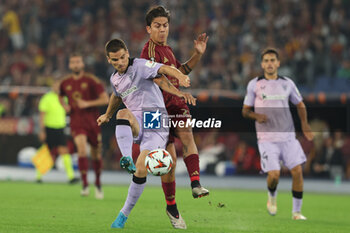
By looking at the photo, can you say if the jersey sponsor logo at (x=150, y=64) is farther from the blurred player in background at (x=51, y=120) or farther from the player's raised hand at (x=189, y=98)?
the blurred player in background at (x=51, y=120)

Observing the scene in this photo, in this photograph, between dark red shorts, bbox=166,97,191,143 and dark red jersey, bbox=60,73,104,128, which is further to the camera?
dark red jersey, bbox=60,73,104,128

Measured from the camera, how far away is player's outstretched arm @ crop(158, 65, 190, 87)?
6785 millimetres

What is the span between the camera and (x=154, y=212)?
9.91m

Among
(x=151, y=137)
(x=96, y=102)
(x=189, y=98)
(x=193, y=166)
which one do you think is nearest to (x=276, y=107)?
(x=193, y=166)

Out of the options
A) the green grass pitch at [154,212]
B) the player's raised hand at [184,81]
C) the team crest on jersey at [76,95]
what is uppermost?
the player's raised hand at [184,81]

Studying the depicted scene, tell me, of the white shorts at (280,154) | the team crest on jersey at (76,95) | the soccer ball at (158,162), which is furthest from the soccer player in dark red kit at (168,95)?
the team crest on jersey at (76,95)

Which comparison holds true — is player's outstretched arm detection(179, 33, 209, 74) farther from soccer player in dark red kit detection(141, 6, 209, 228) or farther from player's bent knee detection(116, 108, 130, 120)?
player's bent knee detection(116, 108, 130, 120)

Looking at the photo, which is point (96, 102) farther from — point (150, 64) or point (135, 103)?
point (150, 64)

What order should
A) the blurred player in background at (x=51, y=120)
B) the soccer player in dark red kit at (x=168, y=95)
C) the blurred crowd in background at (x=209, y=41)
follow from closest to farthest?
the soccer player in dark red kit at (x=168, y=95), the blurred player in background at (x=51, y=120), the blurred crowd in background at (x=209, y=41)

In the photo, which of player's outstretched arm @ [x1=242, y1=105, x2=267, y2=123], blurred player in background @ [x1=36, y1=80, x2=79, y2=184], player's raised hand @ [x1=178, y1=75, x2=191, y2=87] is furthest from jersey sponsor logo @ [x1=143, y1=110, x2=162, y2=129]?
blurred player in background @ [x1=36, y1=80, x2=79, y2=184]

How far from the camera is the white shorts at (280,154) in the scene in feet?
32.4

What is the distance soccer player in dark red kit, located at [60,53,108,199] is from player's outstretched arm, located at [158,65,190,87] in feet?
18.2

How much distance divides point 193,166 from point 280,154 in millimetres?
2703

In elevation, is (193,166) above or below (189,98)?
below
